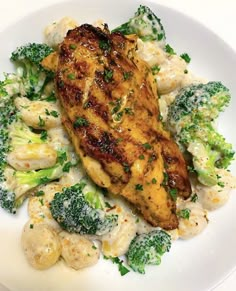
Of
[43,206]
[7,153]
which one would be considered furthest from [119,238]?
[7,153]

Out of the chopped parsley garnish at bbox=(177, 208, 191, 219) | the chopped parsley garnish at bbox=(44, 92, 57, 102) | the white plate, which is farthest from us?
the chopped parsley garnish at bbox=(44, 92, 57, 102)

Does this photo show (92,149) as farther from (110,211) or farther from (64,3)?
(64,3)

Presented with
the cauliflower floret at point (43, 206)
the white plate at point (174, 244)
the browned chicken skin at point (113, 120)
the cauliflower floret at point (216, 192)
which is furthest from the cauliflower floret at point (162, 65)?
the cauliflower floret at point (43, 206)

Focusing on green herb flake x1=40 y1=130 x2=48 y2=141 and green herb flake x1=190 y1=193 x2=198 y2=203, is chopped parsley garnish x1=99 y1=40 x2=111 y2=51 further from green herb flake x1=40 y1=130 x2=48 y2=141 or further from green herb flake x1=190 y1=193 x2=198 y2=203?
green herb flake x1=190 y1=193 x2=198 y2=203

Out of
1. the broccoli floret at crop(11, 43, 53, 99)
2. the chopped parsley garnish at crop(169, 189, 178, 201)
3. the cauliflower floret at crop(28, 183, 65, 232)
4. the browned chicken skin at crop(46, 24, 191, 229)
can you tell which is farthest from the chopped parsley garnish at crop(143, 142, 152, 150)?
the broccoli floret at crop(11, 43, 53, 99)

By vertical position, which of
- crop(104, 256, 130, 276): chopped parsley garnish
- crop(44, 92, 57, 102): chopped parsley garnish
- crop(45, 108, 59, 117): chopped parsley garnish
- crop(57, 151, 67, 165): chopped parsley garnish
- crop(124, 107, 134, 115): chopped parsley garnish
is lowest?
crop(104, 256, 130, 276): chopped parsley garnish

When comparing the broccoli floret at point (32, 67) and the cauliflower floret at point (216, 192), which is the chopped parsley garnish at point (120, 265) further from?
the broccoli floret at point (32, 67)
